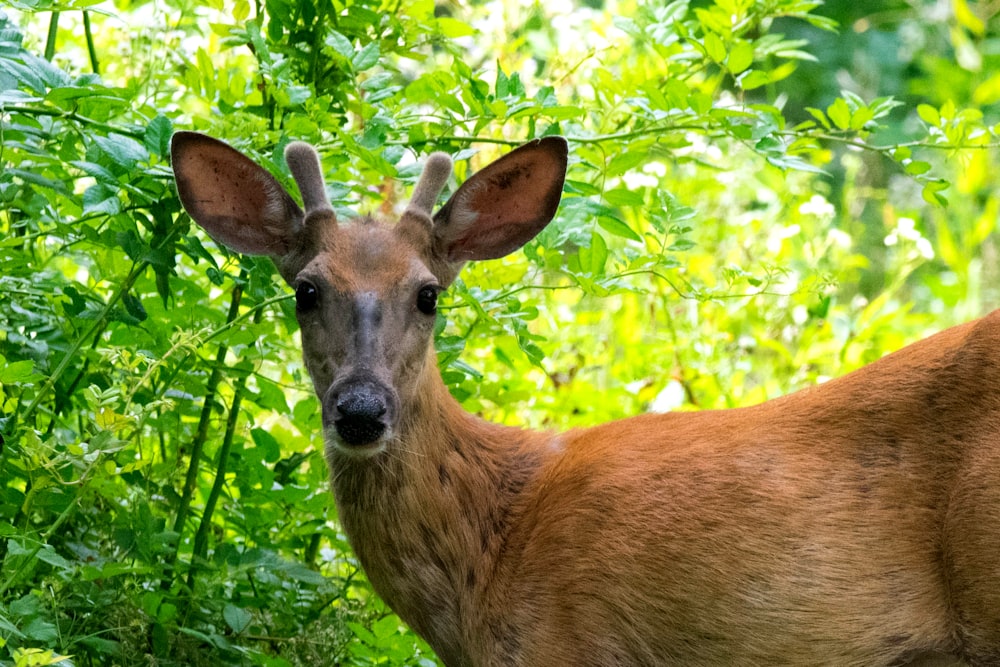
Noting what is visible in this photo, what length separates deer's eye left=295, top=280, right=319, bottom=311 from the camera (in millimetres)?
4629

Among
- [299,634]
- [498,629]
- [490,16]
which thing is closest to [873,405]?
[498,629]

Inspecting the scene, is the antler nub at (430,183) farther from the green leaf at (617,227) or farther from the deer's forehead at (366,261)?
the green leaf at (617,227)

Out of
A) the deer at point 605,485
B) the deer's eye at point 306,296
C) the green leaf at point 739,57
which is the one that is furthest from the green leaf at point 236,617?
the green leaf at point 739,57

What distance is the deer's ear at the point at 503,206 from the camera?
487 cm

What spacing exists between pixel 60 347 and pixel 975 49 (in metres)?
8.77

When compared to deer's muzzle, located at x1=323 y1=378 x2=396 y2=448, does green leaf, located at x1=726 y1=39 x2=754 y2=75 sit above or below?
above

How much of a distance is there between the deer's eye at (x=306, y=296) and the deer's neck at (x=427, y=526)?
454 millimetres

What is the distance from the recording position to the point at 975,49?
11.4m

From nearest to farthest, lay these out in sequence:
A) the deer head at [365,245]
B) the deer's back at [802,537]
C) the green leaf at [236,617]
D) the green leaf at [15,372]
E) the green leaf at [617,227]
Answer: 1. the green leaf at [15,372]
2. the deer's back at [802,537]
3. the deer head at [365,245]
4. the green leaf at [236,617]
5. the green leaf at [617,227]

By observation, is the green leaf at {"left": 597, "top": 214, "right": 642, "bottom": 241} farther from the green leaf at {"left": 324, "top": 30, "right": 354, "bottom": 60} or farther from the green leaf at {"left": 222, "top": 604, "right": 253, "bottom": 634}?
the green leaf at {"left": 222, "top": 604, "right": 253, "bottom": 634}

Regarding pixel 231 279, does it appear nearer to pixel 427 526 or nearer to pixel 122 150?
pixel 122 150

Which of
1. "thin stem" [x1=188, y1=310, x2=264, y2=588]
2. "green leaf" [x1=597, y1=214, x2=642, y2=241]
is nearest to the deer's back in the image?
"green leaf" [x1=597, y1=214, x2=642, y2=241]

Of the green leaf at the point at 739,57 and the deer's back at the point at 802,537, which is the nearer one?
the deer's back at the point at 802,537

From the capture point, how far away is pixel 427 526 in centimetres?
470
